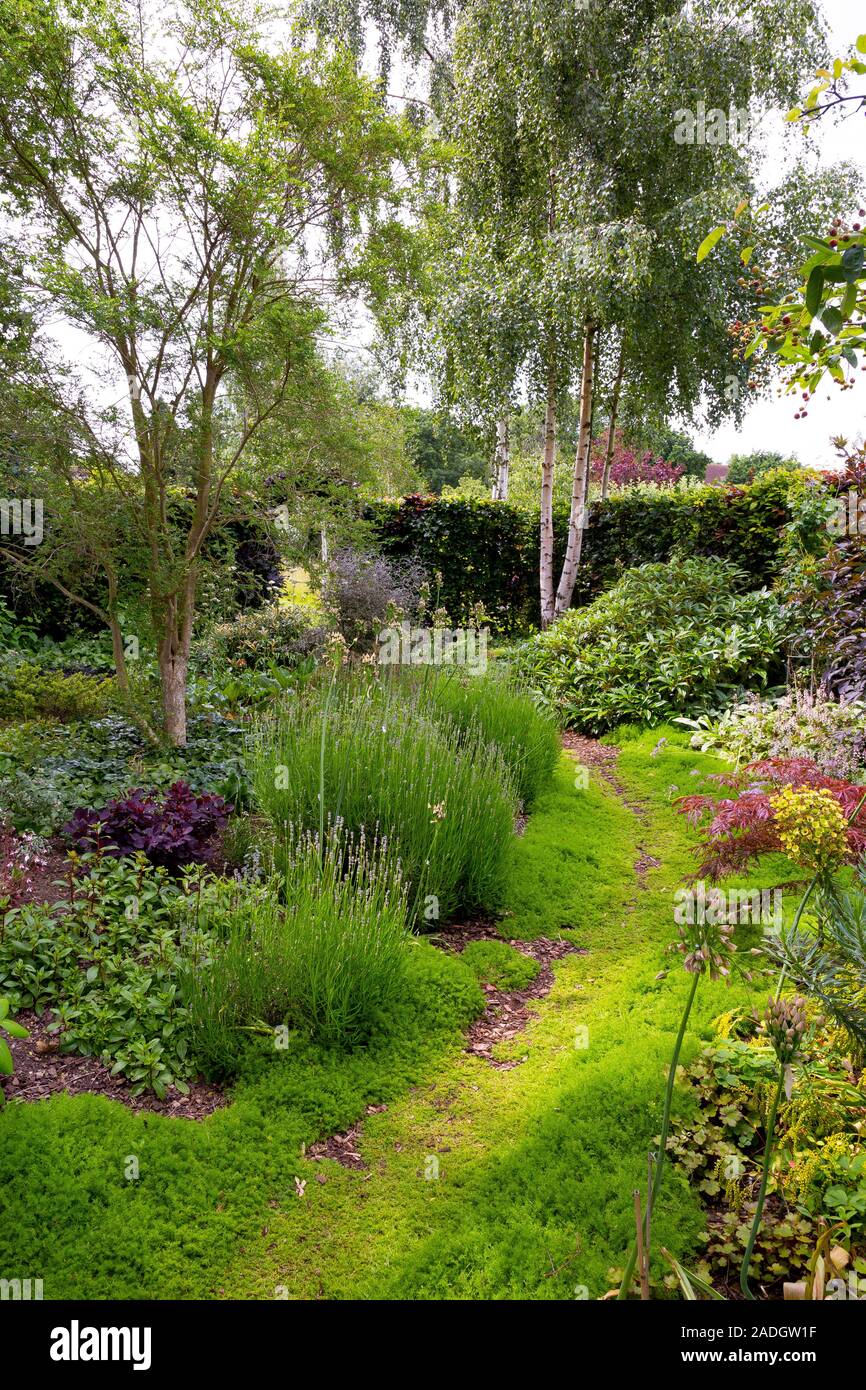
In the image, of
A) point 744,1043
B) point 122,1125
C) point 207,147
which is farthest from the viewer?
point 207,147

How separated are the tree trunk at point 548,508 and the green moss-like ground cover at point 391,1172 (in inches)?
316

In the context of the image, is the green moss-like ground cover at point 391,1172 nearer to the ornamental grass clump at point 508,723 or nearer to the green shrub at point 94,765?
the green shrub at point 94,765

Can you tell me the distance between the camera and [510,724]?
5758mm

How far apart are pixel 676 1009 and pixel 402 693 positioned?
3.19 m

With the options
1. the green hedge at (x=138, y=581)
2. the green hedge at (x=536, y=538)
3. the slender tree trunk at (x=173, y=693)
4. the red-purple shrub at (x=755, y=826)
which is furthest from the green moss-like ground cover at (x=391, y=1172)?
the green hedge at (x=536, y=538)

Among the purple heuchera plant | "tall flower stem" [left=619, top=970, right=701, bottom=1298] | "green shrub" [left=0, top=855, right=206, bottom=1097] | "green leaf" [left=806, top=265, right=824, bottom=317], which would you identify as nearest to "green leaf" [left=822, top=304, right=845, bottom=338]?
"green leaf" [left=806, top=265, right=824, bottom=317]

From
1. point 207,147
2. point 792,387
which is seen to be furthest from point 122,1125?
point 207,147

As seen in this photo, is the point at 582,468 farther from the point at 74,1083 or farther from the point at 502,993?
the point at 74,1083

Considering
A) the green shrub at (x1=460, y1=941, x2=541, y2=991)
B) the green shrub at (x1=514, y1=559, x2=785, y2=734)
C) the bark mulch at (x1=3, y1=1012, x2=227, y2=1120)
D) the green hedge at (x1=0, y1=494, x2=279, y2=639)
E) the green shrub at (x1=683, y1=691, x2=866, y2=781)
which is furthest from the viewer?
the green shrub at (x1=514, y1=559, x2=785, y2=734)

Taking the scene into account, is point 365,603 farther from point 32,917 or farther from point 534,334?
point 32,917

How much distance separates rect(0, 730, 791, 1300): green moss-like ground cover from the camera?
207 centimetres

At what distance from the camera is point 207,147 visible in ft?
13.9

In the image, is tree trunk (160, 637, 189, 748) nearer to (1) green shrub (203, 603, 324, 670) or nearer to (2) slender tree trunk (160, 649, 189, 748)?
(2) slender tree trunk (160, 649, 189, 748)

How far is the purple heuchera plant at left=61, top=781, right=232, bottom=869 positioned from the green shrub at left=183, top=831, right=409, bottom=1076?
A: 2.57 ft
